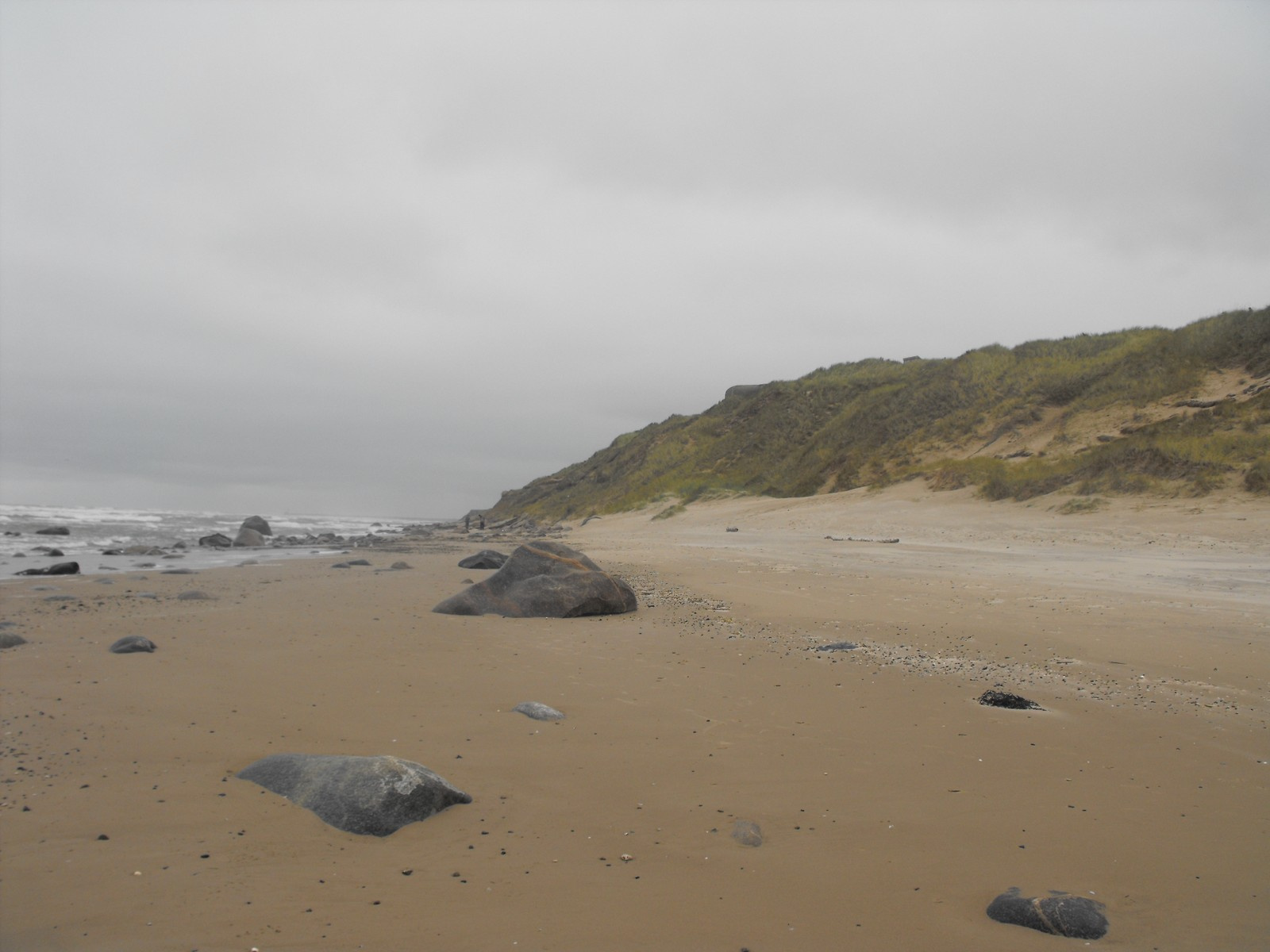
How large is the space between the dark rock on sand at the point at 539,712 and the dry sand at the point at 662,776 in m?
0.18

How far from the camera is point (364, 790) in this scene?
3959mm

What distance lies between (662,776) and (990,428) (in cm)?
3159

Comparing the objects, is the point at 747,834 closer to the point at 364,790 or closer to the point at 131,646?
the point at 364,790

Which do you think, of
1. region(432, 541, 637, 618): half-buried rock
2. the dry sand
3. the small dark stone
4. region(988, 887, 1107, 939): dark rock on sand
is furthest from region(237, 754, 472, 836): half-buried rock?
region(432, 541, 637, 618): half-buried rock

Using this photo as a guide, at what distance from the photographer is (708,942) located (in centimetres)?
289

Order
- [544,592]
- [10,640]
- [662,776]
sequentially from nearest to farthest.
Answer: [662,776] → [10,640] → [544,592]

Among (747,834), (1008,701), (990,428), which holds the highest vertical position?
(990,428)

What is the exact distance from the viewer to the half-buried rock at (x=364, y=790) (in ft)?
12.6

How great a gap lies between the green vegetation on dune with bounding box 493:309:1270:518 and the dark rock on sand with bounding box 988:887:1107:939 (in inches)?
750

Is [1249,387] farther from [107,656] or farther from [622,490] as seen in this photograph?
[622,490]

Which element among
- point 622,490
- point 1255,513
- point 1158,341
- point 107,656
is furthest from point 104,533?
point 1158,341

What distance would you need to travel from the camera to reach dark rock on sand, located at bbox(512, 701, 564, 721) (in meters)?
5.73

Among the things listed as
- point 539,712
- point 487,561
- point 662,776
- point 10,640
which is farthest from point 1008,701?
point 487,561

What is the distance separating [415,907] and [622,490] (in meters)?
52.4
